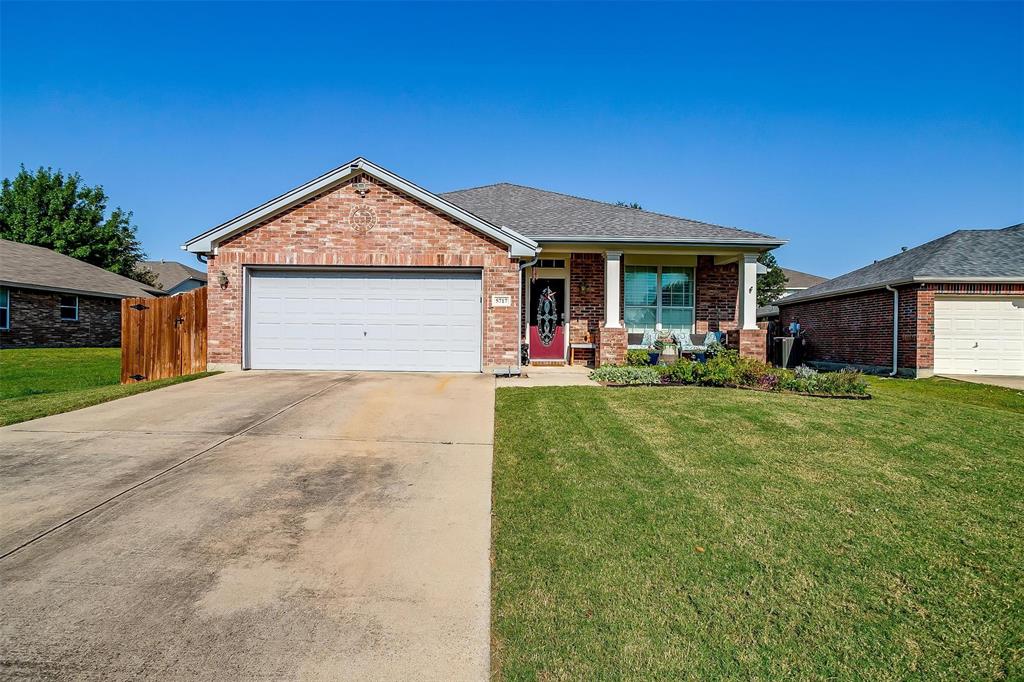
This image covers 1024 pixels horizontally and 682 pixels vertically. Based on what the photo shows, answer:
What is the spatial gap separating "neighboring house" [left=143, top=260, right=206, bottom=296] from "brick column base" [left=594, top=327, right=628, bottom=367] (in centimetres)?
4006

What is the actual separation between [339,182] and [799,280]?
43.7 meters

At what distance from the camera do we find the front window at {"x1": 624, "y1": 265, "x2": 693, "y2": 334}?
14.7m

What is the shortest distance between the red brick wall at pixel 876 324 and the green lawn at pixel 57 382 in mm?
16941

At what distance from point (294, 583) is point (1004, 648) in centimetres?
380

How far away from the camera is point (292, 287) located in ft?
38.7

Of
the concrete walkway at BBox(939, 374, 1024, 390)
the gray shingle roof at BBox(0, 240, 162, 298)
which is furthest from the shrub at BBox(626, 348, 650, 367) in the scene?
the gray shingle roof at BBox(0, 240, 162, 298)

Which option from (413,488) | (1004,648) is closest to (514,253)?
(413,488)

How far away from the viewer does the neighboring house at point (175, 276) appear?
43.6 meters

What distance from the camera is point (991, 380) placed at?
1303 centimetres

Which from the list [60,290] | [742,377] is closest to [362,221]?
[742,377]

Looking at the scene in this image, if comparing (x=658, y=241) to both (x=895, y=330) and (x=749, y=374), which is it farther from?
(x=895, y=330)

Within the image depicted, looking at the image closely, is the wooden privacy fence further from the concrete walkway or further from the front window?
the concrete walkway

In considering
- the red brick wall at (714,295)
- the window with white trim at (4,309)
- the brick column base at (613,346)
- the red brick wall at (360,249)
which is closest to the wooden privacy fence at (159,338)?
the red brick wall at (360,249)

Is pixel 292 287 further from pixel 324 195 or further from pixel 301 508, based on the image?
pixel 301 508
